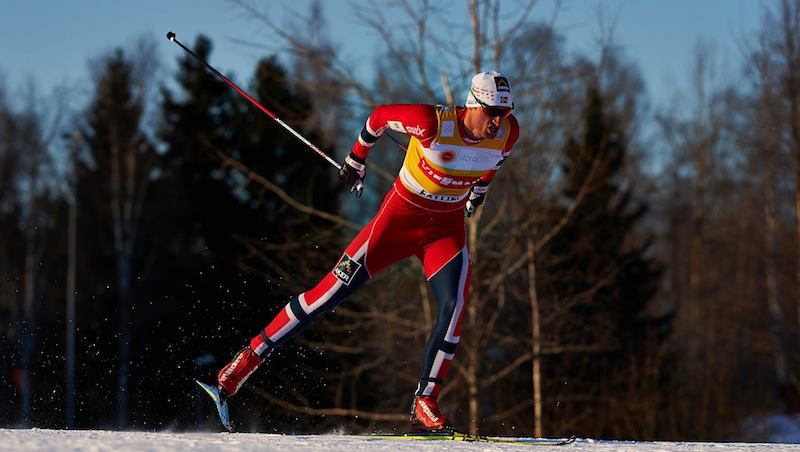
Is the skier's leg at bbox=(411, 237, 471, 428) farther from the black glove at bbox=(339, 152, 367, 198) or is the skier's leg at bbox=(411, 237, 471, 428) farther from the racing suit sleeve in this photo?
the racing suit sleeve

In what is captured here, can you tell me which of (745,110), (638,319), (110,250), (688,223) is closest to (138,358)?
(110,250)

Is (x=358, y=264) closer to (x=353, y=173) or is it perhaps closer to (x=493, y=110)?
(x=353, y=173)

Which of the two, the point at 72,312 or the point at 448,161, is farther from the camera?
the point at 72,312

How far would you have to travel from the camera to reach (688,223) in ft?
140

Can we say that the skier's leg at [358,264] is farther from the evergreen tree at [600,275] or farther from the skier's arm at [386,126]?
the evergreen tree at [600,275]

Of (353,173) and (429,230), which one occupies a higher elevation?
(353,173)

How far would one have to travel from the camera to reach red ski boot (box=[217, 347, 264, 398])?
6.44m

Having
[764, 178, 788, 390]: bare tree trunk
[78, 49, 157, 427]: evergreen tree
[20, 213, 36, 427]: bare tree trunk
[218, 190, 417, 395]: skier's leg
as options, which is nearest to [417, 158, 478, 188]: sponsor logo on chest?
[218, 190, 417, 395]: skier's leg

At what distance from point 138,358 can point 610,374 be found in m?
15.1

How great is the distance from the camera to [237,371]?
644cm

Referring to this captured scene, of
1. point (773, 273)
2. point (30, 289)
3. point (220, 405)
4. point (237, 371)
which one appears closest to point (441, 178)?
point (237, 371)

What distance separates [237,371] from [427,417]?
4.14ft

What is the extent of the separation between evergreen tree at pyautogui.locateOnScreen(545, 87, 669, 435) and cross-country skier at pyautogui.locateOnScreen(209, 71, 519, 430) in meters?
7.49

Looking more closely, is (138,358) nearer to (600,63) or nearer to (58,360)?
(58,360)
